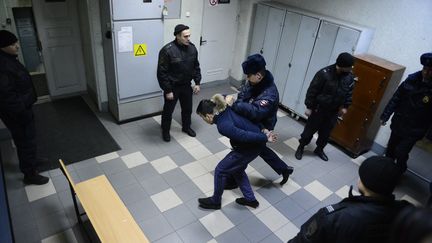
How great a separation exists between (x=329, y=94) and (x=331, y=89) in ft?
0.22

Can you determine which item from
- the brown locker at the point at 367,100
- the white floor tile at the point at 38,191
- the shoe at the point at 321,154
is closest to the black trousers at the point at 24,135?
the white floor tile at the point at 38,191

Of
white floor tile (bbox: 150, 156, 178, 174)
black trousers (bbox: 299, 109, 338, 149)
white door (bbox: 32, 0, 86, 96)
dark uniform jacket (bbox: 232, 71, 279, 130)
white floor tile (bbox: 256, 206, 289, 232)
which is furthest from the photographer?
white door (bbox: 32, 0, 86, 96)

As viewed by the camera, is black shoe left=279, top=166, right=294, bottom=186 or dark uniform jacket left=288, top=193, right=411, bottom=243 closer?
dark uniform jacket left=288, top=193, right=411, bottom=243

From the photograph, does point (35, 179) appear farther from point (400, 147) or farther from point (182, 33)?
point (400, 147)

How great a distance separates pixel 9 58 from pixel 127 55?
1.57 metres

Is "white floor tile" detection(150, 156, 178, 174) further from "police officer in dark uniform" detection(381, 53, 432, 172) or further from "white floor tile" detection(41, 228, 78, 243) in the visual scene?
"police officer in dark uniform" detection(381, 53, 432, 172)

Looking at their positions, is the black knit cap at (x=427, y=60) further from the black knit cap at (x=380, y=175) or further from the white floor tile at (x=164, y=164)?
the white floor tile at (x=164, y=164)

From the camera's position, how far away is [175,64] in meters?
3.85

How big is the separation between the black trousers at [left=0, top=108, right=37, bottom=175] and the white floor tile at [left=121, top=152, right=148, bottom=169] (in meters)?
0.99

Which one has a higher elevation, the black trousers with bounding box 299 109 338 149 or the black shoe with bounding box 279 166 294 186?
the black trousers with bounding box 299 109 338 149

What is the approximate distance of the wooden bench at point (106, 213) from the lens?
230 cm

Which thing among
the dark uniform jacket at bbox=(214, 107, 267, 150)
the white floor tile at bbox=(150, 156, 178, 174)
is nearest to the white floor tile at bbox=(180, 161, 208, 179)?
the white floor tile at bbox=(150, 156, 178, 174)

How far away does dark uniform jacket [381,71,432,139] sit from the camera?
11.1 ft

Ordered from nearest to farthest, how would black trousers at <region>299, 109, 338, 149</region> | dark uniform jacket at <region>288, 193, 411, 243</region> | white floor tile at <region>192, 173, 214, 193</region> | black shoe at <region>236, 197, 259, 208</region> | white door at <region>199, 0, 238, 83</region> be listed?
dark uniform jacket at <region>288, 193, 411, 243</region> < black shoe at <region>236, 197, 259, 208</region> < white floor tile at <region>192, 173, 214, 193</region> < black trousers at <region>299, 109, 338, 149</region> < white door at <region>199, 0, 238, 83</region>
